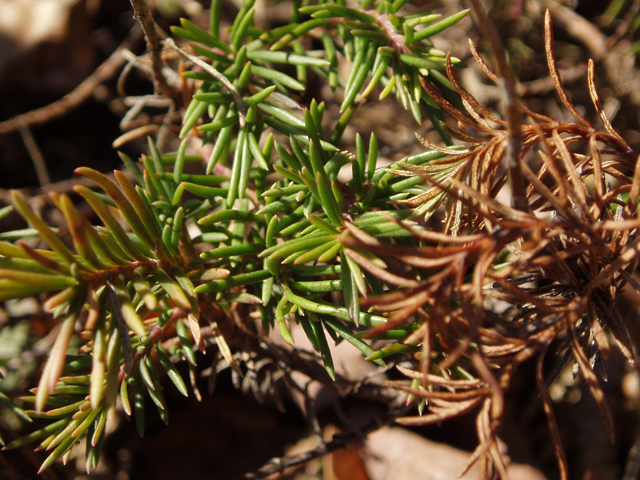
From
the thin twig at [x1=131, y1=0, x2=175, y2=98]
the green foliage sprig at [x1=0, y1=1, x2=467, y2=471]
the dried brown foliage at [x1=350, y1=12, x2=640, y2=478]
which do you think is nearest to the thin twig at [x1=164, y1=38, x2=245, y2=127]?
the green foliage sprig at [x1=0, y1=1, x2=467, y2=471]

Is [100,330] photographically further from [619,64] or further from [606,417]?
[619,64]

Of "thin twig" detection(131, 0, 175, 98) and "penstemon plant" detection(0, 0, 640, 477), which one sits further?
"thin twig" detection(131, 0, 175, 98)

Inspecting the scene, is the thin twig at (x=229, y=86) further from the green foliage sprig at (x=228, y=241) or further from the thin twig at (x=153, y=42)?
the thin twig at (x=153, y=42)

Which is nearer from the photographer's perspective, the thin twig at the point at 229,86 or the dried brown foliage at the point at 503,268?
the dried brown foliage at the point at 503,268

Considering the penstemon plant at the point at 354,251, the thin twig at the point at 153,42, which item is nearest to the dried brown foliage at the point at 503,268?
the penstemon plant at the point at 354,251

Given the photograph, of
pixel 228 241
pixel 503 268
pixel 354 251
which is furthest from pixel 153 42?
pixel 503 268

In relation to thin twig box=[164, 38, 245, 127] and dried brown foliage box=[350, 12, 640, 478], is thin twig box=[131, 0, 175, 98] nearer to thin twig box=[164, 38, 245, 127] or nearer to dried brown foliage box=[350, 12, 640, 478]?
thin twig box=[164, 38, 245, 127]

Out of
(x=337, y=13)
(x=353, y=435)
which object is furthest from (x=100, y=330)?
(x=353, y=435)
